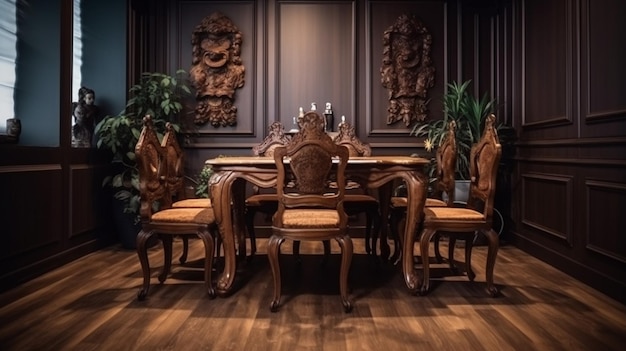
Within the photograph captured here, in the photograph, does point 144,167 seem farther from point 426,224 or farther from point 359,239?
point 359,239

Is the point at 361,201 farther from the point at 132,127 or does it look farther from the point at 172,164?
the point at 132,127

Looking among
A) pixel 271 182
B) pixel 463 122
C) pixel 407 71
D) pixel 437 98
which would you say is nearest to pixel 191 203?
pixel 271 182

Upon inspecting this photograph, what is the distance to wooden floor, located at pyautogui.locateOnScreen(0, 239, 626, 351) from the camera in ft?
6.25

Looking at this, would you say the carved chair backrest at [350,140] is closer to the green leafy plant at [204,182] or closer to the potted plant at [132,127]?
the green leafy plant at [204,182]

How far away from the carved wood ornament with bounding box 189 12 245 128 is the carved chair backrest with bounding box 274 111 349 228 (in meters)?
2.50

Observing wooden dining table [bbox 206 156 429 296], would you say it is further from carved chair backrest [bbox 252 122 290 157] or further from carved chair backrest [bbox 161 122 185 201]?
carved chair backrest [bbox 252 122 290 157]

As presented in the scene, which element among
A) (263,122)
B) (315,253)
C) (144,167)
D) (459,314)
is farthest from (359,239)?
(144,167)

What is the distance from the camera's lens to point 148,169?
8.23 ft

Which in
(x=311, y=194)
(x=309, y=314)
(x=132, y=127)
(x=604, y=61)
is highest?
(x=604, y=61)

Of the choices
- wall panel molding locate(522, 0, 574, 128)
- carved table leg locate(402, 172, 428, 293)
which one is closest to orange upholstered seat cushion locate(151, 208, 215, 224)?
carved table leg locate(402, 172, 428, 293)

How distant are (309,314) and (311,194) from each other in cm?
63

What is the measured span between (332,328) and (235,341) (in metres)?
0.46

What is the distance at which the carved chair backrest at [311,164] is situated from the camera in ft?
7.56

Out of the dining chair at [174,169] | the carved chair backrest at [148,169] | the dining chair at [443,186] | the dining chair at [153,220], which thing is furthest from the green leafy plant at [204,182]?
the dining chair at [443,186]
